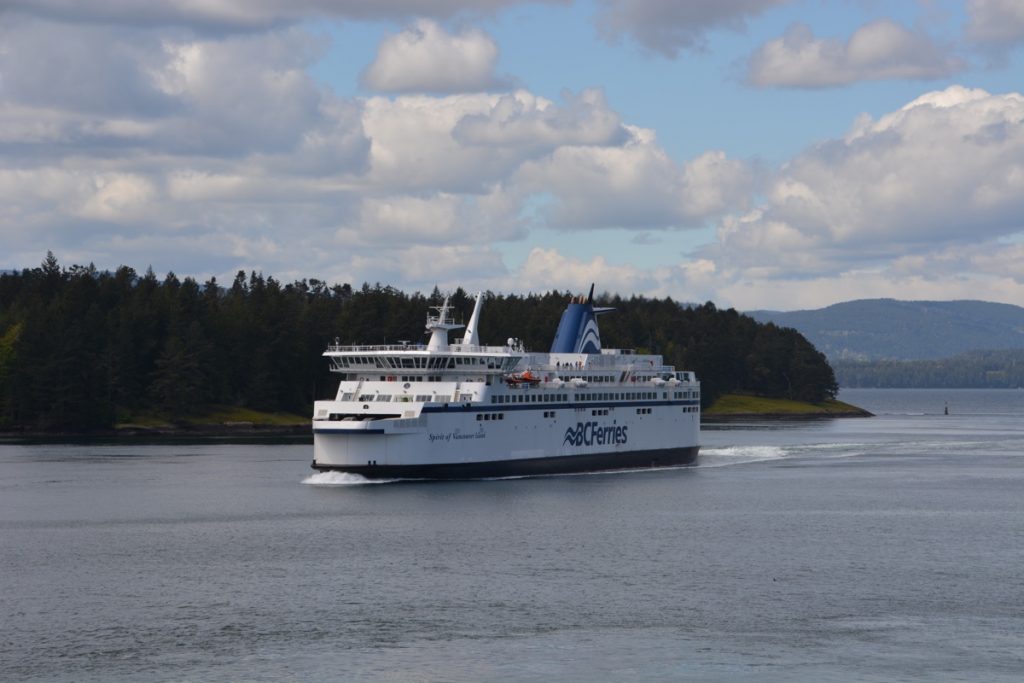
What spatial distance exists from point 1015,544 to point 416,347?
126 feet

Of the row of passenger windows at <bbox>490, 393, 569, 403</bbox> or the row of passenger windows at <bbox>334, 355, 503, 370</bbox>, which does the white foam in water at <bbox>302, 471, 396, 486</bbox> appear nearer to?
the row of passenger windows at <bbox>334, 355, 503, 370</bbox>

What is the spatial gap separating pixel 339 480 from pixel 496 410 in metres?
10.5

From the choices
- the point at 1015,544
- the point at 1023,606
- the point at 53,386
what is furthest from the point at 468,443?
the point at 53,386

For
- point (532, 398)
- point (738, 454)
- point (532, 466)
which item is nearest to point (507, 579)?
point (532, 466)

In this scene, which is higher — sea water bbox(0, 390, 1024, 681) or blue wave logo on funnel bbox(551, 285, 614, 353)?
blue wave logo on funnel bbox(551, 285, 614, 353)

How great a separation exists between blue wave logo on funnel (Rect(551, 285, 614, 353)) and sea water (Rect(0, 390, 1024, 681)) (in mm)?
14089

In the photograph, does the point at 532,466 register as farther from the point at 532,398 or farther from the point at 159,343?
the point at 159,343

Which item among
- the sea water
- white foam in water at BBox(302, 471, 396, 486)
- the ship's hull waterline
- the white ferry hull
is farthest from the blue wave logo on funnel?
white foam in water at BBox(302, 471, 396, 486)

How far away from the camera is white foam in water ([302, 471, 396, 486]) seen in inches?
3196

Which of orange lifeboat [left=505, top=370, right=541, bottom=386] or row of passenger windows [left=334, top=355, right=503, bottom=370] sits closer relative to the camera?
row of passenger windows [left=334, top=355, right=503, bottom=370]

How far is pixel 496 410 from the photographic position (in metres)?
85.5

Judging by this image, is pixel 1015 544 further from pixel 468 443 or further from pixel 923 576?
pixel 468 443

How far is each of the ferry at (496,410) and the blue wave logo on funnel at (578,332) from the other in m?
0.10

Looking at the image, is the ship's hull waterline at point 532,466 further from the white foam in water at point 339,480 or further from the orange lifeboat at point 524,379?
the orange lifeboat at point 524,379
